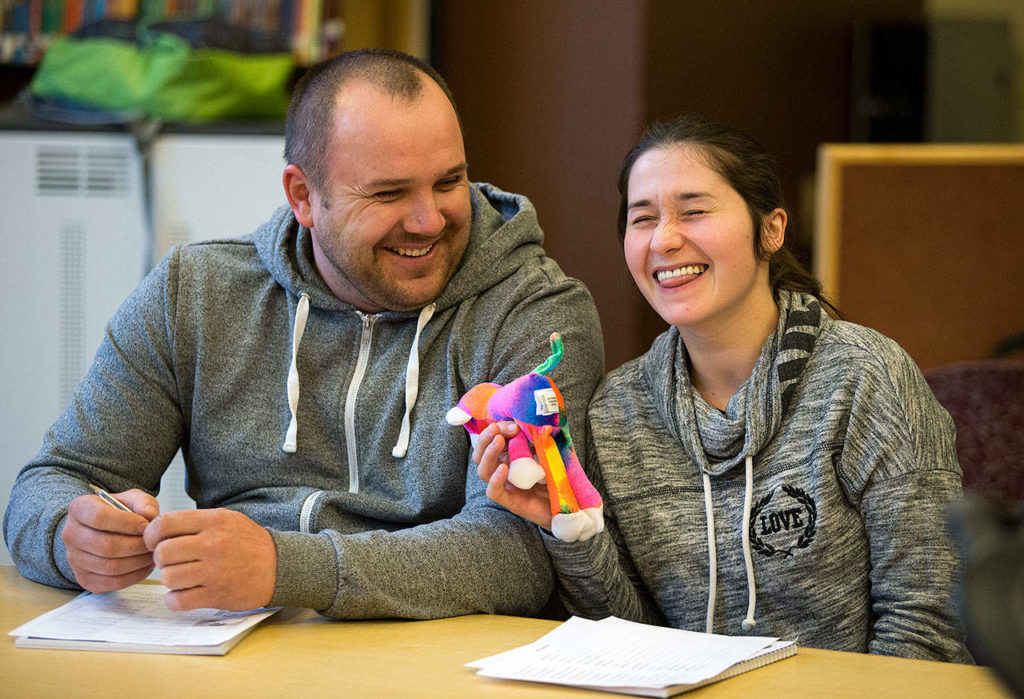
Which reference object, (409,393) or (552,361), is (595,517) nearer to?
(552,361)

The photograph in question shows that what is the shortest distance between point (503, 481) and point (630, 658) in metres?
0.25

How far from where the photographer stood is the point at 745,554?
4.79ft

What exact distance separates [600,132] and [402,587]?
1716 mm

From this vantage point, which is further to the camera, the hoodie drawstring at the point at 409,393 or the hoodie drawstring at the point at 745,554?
the hoodie drawstring at the point at 409,393

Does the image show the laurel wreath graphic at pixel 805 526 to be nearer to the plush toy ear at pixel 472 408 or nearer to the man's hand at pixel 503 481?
the man's hand at pixel 503 481

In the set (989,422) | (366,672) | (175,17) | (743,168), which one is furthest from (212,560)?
(175,17)

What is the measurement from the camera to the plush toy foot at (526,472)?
4.05 ft

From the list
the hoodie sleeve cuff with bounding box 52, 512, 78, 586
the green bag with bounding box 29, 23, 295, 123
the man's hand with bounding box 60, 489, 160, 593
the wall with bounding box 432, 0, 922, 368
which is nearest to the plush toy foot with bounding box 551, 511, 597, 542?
the man's hand with bounding box 60, 489, 160, 593

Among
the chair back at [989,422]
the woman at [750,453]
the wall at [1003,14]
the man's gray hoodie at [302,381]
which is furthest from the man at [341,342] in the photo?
the wall at [1003,14]

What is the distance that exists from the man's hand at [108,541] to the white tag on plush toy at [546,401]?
0.49 metres

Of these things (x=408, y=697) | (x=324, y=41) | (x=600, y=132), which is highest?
(x=324, y=41)

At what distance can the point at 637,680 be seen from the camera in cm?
109

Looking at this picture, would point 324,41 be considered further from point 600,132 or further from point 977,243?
point 977,243

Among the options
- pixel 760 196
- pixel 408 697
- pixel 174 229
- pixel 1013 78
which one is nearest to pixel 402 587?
pixel 408 697
